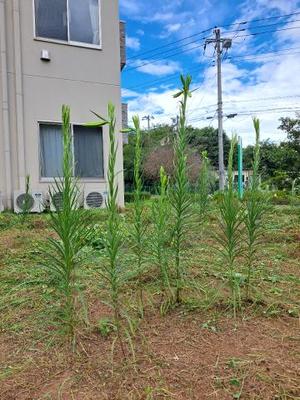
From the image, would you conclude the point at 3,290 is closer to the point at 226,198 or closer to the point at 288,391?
the point at 226,198

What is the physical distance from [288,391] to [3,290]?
1.87 meters

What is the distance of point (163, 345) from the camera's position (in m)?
1.53

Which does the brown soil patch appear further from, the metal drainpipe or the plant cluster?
the metal drainpipe

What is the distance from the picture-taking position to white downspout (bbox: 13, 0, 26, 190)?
6219 mm

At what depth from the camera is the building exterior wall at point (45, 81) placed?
6246 mm

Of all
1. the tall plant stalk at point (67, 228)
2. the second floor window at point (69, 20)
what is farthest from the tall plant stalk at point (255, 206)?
the second floor window at point (69, 20)

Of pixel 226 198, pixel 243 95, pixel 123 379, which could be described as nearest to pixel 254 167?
pixel 226 198

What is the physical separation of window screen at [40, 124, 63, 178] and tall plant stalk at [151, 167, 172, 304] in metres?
4.98

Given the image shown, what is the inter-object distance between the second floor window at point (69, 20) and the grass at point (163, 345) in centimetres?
579

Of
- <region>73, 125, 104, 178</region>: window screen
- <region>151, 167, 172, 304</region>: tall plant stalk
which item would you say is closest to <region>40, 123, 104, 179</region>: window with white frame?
<region>73, 125, 104, 178</region>: window screen

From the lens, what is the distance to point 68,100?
682 cm

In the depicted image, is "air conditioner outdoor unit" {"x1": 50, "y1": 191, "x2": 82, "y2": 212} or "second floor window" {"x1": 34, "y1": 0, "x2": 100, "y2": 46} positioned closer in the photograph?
"air conditioner outdoor unit" {"x1": 50, "y1": 191, "x2": 82, "y2": 212}

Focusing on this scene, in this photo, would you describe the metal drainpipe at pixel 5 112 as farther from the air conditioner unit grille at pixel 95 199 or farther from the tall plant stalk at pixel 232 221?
the tall plant stalk at pixel 232 221

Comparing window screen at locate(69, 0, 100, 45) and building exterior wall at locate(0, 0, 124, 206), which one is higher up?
window screen at locate(69, 0, 100, 45)
